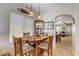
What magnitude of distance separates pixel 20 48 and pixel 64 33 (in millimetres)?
691

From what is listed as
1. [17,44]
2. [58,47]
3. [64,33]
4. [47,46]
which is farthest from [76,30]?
[17,44]

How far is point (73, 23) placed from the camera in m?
1.67

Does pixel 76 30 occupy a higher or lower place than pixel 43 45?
higher

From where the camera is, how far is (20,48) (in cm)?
169

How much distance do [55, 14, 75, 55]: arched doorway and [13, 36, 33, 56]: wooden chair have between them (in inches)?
17.3

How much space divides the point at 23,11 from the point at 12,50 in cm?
60

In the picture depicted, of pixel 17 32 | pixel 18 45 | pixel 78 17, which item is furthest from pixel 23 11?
pixel 78 17

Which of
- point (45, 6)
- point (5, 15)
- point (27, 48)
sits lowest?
point (27, 48)

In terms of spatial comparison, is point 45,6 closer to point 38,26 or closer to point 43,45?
point 38,26

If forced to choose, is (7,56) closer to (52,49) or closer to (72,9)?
(52,49)

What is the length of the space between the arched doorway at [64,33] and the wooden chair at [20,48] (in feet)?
1.44

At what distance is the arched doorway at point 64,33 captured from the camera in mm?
1668

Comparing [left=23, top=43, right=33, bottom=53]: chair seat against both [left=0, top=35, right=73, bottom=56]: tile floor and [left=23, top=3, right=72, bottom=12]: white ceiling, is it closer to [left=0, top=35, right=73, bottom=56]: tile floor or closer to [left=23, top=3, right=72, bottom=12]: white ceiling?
[left=0, top=35, right=73, bottom=56]: tile floor

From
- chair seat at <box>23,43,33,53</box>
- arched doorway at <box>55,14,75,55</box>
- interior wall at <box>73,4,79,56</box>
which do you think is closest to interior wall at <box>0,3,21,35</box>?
chair seat at <box>23,43,33,53</box>
